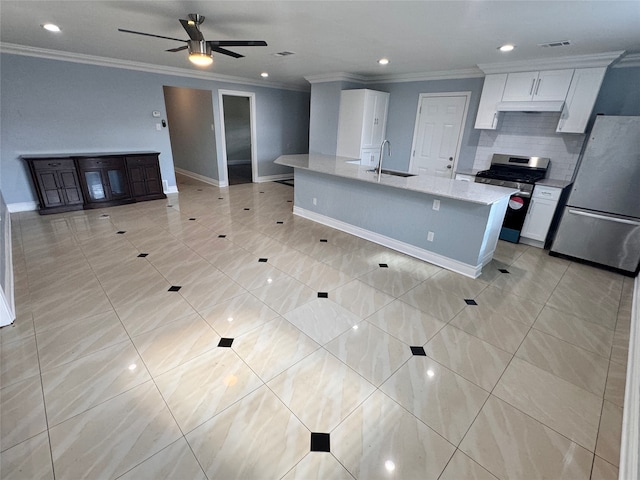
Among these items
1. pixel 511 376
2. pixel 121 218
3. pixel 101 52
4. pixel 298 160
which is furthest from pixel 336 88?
pixel 511 376

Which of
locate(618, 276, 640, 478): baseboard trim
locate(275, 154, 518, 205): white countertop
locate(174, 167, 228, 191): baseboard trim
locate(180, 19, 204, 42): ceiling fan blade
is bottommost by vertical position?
locate(618, 276, 640, 478): baseboard trim

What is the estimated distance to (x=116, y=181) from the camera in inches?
205

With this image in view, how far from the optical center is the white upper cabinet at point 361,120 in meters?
5.46

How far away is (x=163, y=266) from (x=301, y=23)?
9.47 ft

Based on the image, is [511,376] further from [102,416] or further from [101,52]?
[101,52]

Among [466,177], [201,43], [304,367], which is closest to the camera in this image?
[304,367]

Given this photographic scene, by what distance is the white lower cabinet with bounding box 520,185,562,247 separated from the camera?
3.81 meters

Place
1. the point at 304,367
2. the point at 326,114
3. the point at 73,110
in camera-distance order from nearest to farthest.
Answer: the point at 304,367 < the point at 73,110 < the point at 326,114

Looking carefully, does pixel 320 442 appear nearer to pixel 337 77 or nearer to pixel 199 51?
pixel 199 51

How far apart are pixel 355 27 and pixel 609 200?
343 centimetres

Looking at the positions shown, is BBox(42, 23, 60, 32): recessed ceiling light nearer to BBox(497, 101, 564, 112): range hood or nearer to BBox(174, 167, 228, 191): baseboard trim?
BBox(174, 167, 228, 191): baseboard trim

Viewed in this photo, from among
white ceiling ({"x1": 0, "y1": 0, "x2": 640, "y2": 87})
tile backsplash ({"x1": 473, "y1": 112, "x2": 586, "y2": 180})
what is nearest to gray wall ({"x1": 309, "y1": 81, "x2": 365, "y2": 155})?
white ceiling ({"x1": 0, "y1": 0, "x2": 640, "y2": 87})

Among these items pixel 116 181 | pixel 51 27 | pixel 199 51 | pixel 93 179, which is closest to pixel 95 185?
pixel 93 179

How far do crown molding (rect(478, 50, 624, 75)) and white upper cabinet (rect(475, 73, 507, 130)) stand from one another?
0.10 m
